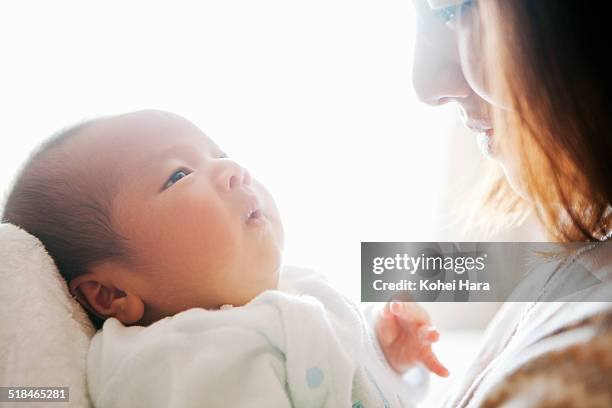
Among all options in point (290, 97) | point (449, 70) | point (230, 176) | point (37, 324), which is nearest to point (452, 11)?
→ point (449, 70)

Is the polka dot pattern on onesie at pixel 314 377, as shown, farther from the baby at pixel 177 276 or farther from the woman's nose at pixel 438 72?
the woman's nose at pixel 438 72

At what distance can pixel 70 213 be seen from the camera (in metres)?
0.70

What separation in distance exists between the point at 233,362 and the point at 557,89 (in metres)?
0.39

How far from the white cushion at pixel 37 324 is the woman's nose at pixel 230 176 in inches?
8.0

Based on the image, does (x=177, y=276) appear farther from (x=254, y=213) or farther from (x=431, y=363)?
(x=431, y=363)

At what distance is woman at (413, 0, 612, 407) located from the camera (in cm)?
48

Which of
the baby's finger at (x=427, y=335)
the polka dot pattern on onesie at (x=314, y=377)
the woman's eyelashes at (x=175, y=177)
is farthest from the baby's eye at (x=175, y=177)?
the baby's finger at (x=427, y=335)

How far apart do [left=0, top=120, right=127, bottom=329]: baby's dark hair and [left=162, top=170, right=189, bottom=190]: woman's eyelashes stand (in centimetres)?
6

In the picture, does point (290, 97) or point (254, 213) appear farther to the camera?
point (290, 97)

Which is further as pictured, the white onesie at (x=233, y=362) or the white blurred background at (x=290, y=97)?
the white blurred background at (x=290, y=97)

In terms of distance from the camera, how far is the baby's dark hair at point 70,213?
0.69 metres

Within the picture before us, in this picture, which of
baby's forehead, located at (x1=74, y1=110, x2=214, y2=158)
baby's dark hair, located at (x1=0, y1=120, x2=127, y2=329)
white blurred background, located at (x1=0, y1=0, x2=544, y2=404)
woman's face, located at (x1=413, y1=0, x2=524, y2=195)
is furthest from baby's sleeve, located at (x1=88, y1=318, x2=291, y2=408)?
white blurred background, located at (x1=0, y1=0, x2=544, y2=404)

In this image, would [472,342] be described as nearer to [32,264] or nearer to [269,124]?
[269,124]

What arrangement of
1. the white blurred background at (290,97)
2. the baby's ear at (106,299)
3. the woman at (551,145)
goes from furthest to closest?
the white blurred background at (290,97) → the baby's ear at (106,299) → the woman at (551,145)
